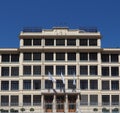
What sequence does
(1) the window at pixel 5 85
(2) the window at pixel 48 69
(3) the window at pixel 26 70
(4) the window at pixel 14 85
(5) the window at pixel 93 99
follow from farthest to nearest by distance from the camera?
(1) the window at pixel 5 85 → (4) the window at pixel 14 85 → (3) the window at pixel 26 70 → (2) the window at pixel 48 69 → (5) the window at pixel 93 99

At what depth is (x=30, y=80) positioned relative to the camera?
310 ft

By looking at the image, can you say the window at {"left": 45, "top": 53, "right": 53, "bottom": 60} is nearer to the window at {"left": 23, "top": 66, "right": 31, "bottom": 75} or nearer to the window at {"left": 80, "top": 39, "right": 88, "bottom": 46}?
the window at {"left": 23, "top": 66, "right": 31, "bottom": 75}

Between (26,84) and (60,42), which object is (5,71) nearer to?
(26,84)

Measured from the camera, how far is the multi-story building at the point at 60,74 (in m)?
93.4

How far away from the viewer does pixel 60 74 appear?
94.6 meters

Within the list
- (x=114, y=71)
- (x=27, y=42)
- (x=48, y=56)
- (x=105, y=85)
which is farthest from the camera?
(x=114, y=71)

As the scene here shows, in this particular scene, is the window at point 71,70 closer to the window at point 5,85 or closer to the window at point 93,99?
the window at point 93,99

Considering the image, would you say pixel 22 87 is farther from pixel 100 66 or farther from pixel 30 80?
pixel 100 66

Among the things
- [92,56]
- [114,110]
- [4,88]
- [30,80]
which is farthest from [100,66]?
[4,88]

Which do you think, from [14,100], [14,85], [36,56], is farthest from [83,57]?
[14,100]

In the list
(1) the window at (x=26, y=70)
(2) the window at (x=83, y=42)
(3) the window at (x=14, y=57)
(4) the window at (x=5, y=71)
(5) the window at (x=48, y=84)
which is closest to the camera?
(5) the window at (x=48, y=84)

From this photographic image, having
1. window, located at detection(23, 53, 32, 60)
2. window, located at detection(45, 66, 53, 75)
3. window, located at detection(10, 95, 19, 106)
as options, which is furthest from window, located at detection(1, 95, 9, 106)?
window, located at detection(45, 66, 53, 75)

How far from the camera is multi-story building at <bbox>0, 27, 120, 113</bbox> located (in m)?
93.4

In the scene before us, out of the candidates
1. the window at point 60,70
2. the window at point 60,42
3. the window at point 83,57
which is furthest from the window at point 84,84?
the window at point 60,42
